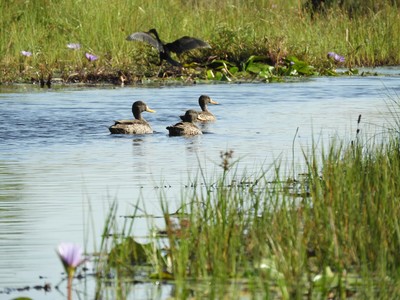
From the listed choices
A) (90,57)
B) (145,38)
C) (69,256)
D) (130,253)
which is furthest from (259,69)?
(69,256)

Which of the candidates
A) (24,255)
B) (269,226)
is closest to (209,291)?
(269,226)

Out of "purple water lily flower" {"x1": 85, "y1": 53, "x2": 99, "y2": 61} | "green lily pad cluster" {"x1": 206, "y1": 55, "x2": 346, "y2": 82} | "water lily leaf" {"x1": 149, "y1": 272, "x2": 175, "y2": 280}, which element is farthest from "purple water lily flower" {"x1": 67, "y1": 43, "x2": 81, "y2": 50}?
"water lily leaf" {"x1": 149, "y1": 272, "x2": 175, "y2": 280}

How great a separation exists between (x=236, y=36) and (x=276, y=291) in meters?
15.4

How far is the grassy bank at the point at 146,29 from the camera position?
19719 mm

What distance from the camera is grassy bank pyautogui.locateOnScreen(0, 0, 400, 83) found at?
64.7 feet

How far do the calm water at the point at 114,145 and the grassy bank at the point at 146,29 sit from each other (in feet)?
4.32

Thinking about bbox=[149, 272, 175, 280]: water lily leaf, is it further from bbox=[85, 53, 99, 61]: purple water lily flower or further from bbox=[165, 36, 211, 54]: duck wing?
bbox=[85, 53, 99, 61]: purple water lily flower

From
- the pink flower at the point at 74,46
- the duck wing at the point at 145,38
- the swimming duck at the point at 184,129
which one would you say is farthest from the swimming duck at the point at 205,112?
the pink flower at the point at 74,46

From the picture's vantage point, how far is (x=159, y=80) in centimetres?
→ 1948

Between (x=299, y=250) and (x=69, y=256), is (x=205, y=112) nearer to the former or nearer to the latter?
(x=299, y=250)

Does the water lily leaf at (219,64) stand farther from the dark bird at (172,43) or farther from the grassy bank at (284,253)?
the grassy bank at (284,253)

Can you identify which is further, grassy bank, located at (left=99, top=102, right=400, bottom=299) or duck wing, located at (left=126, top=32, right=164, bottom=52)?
duck wing, located at (left=126, top=32, right=164, bottom=52)

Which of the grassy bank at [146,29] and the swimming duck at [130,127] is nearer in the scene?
the swimming duck at [130,127]

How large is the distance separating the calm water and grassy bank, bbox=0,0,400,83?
1318 millimetres
